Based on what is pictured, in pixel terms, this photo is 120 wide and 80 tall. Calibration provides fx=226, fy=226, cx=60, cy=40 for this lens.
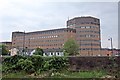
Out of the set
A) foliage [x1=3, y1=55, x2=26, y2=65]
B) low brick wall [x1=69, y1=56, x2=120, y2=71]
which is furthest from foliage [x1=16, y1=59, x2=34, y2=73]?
low brick wall [x1=69, y1=56, x2=120, y2=71]

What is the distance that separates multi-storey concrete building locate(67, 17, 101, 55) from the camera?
83.8m

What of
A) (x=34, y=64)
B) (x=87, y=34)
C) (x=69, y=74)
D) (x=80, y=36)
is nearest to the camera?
(x=69, y=74)

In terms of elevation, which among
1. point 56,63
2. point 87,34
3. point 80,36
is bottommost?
point 56,63

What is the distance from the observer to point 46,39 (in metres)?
87.0

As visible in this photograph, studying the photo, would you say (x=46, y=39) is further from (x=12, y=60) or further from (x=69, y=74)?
(x=69, y=74)

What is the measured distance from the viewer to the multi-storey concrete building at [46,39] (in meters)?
82.1

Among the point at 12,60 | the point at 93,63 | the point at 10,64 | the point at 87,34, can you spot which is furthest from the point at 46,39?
the point at 93,63

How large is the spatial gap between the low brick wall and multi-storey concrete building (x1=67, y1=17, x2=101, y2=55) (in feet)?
212

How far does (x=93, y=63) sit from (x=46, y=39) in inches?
2717

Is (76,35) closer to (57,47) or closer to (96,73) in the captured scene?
(57,47)

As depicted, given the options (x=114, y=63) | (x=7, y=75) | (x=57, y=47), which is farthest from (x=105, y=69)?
(x=57, y=47)

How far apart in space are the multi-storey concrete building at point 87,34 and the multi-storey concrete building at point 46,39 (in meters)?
2.72

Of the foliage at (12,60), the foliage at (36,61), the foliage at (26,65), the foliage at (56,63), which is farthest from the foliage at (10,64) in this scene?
the foliage at (56,63)

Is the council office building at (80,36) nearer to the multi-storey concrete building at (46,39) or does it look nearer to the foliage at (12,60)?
the multi-storey concrete building at (46,39)
